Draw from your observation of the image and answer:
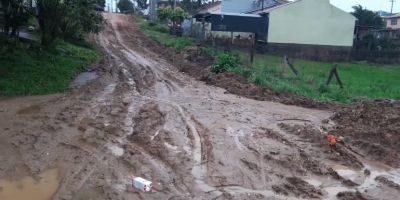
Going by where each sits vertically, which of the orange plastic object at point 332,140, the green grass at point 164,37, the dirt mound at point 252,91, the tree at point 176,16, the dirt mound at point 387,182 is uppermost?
the tree at point 176,16

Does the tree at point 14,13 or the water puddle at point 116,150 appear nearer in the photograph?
the water puddle at point 116,150

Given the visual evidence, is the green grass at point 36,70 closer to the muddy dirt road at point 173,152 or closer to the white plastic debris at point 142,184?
the muddy dirt road at point 173,152

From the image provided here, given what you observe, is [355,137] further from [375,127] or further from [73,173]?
[73,173]

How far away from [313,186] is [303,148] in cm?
249

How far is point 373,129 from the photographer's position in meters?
12.4

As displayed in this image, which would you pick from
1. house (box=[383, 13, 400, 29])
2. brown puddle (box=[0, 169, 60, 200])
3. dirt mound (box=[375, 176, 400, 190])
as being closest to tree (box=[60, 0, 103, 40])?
brown puddle (box=[0, 169, 60, 200])

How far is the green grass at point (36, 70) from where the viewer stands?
15633 millimetres

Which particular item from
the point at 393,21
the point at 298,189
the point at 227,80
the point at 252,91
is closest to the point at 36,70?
the point at 227,80

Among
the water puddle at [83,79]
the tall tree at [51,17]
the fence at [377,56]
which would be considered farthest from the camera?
the fence at [377,56]

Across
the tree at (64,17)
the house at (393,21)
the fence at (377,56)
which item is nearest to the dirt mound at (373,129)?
the tree at (64,17)

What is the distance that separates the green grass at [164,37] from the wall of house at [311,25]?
803 centimetres

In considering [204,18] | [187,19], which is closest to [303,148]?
[204,18]

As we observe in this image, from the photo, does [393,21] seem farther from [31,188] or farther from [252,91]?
[31,188]

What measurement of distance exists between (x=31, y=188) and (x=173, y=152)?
3152 mm
